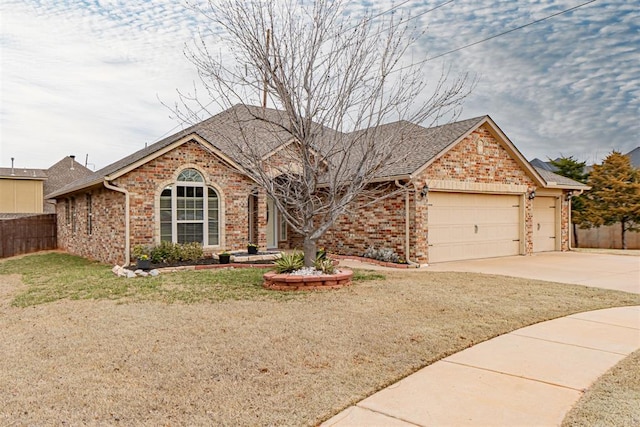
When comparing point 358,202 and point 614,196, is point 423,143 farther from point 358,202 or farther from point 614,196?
point 614,196

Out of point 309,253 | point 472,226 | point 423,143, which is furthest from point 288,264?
point 472,226

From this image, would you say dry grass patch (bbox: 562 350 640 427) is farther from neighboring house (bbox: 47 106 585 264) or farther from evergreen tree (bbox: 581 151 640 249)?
evergreen tree (bbox: 581 151 640 249)

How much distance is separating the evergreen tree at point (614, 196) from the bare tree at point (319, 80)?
16633 millimetres

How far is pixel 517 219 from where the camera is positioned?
1655cm

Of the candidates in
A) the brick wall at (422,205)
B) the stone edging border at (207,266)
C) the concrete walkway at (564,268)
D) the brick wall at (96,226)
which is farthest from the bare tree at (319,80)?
the brick wall at (96,226)

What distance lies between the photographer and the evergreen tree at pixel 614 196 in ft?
73.2

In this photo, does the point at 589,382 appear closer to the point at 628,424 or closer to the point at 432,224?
the point at 628,424

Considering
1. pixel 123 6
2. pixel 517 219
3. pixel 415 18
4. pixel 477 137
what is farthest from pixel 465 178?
pixel 123 6

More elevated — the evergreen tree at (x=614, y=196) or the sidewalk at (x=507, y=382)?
the evergreen tree at (x=614, y=196)

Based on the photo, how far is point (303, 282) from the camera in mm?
Result: 8977

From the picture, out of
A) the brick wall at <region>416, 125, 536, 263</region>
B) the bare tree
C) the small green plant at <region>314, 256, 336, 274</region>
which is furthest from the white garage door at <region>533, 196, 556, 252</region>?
the small green plant at <region>314, 256, 336, 274</region>

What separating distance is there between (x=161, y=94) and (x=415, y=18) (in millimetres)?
5894

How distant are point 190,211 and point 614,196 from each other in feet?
64.2

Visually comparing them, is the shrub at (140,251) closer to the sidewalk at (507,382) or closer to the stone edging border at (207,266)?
the stone edging border at (207,266)
